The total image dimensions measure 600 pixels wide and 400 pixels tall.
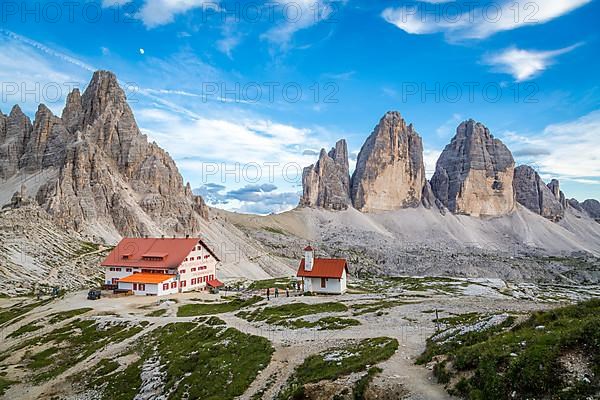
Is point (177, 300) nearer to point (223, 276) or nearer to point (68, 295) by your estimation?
point (68, 295)

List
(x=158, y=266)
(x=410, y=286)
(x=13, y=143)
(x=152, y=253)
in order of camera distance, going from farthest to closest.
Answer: (x=13, y=143)
(x=410, y=286)
(x=152, y=253)
(x=158, y=266)

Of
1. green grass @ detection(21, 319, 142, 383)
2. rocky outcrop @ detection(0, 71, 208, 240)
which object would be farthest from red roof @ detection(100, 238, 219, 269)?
rocky outcrop @ detection(0, 71, 208, 240)

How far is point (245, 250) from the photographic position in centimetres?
16562

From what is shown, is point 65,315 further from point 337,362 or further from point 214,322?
point 337,362

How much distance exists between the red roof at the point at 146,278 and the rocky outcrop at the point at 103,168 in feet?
244

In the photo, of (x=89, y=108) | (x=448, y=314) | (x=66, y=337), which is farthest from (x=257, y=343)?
(x=89, y=108)

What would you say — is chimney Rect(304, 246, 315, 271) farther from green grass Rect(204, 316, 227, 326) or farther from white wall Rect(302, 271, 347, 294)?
green grass Rect(204, 316, 227, 326)

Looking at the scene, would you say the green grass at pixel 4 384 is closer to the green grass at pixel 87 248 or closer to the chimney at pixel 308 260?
the chimney at pixel 308 260

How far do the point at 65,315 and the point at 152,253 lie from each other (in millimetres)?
24670

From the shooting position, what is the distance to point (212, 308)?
56.4 meters

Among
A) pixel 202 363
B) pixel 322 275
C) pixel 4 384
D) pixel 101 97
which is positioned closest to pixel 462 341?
pixel 202 363

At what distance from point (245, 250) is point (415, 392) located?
15112cm

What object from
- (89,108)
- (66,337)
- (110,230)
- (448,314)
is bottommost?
(66,337)

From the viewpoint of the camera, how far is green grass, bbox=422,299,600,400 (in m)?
13.9
